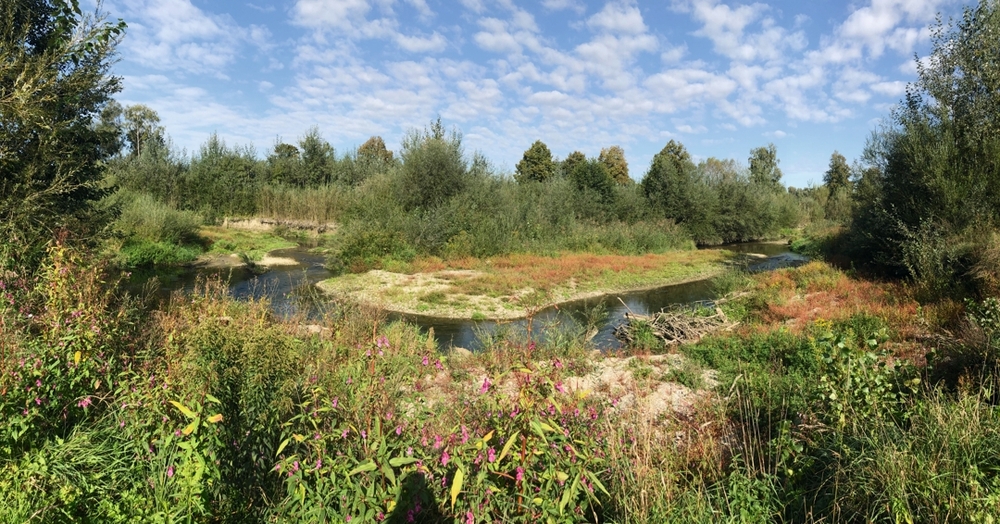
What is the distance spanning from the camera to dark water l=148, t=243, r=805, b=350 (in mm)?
11945

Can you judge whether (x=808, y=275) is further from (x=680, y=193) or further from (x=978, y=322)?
(x=680, y=193)

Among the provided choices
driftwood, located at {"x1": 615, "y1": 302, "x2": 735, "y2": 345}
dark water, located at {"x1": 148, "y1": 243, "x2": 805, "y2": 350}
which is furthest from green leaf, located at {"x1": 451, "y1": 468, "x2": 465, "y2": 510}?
driftwood, located at {"x1": 615, "y1": 302, "x2": 735, "y2": 345}

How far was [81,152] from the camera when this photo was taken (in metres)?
7.16

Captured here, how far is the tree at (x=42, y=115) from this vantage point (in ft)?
17.7

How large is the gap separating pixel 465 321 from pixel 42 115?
11.8m

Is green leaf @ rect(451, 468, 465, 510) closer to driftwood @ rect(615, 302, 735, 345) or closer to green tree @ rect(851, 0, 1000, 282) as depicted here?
driftwood @ rect(615, 302, 735, 345)

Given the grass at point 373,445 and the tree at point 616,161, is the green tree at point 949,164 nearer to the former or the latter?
the grass at point 373,445

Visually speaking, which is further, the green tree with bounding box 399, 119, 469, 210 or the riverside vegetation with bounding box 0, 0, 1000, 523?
the green tree with bounding box 399, 119, 469, 210

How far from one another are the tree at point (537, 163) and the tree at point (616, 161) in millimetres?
7256

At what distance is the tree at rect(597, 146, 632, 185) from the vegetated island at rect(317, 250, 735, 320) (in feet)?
110

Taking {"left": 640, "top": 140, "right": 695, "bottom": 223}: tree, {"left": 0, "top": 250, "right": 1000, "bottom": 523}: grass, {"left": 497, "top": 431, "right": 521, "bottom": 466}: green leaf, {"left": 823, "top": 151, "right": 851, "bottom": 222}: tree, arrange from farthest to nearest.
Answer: {"left": 823, "top": 151, "right": 851, "bottom": 222}: tree → {"left": 640, "top": 140, "right": 695, "bottom": 223}: tree → {"left": 0, "top": 250, "right": 1000, "bottom": 523}: grass → {"left": 497, "top": 431, "right": 521, "bottom": 466}: green leaf

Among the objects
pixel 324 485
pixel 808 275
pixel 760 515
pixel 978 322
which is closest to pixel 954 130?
pixel 808 275

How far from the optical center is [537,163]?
57.4 metres

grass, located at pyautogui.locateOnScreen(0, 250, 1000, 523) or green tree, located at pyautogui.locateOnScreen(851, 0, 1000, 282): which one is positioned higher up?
green tree, located at pyautogui.locateOnScreen(851, 0, 1000, 282)
